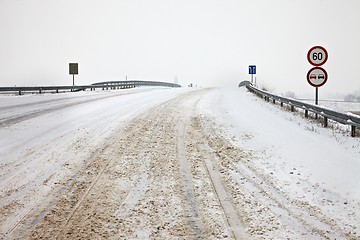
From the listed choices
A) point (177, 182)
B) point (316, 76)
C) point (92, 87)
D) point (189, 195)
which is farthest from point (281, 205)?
point (92, 87)

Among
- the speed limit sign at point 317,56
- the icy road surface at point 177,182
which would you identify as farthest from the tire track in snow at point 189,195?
the speed limit sign at point 317,56

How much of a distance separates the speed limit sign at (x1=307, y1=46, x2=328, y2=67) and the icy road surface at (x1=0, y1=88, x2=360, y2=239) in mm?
3014

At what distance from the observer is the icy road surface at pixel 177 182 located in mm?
3768

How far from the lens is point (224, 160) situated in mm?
6605

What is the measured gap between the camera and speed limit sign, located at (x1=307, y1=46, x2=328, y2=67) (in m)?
11.1

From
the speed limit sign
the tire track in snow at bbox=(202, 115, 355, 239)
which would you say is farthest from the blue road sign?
the tire track in snow at bbox=(202, 115, 355, 239)

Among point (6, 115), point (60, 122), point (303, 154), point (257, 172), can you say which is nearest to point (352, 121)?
point (303, 154)

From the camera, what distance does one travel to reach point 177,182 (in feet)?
17.4

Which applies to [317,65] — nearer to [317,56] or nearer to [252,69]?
[317,56]

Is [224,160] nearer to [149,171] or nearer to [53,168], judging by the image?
[149,171]

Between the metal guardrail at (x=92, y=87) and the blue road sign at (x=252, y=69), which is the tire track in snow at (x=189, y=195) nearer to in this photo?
the metal guardrail at (x=92, y=87)

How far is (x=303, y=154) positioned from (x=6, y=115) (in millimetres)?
10957

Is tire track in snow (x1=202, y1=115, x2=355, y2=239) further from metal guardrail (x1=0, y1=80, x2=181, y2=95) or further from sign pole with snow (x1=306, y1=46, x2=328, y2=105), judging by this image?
metal guardrail (x1=0, y1=80, x2=181, y2=95)

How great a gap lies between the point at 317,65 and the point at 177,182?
870cm
